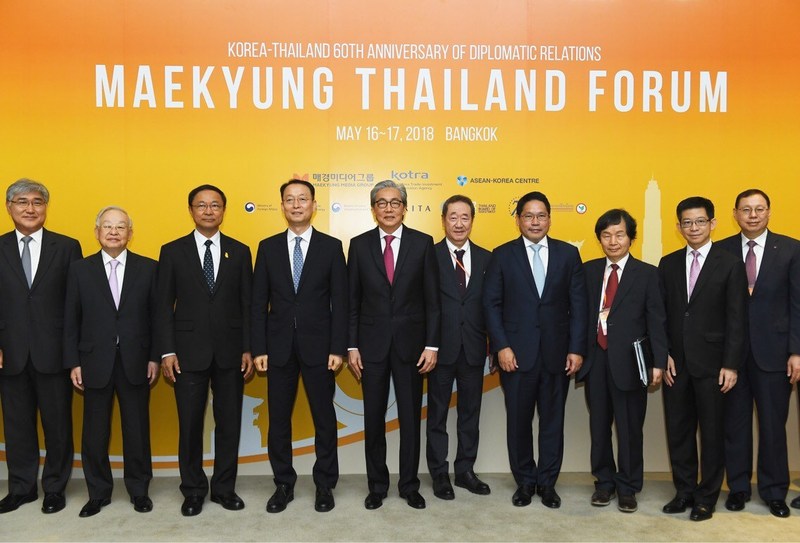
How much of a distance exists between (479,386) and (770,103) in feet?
10.3

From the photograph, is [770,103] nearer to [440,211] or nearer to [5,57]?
[440,211]

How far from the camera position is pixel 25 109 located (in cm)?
455

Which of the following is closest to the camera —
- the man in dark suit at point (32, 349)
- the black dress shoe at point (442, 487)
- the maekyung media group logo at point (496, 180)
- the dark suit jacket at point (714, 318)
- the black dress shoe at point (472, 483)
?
the dark suit jacket at point (714, 318)

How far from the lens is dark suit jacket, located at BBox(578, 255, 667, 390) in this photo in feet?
12.2

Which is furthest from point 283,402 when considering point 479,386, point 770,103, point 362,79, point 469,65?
point 770,103

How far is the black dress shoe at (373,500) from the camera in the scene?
3865 mm

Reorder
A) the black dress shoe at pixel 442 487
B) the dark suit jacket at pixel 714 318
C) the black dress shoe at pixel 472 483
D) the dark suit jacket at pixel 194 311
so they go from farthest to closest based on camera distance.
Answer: the black dress shoe at pixel 472 483 < the black dress shoe at pixel 442 487 < the dark suit jacket at pixel 194 311 < the dark suit jacket at pixel 714 318

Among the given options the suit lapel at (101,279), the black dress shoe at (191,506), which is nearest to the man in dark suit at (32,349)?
the suit lapel at (101,279)

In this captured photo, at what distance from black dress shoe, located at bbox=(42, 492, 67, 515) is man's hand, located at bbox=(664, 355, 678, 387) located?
3854 millimetres

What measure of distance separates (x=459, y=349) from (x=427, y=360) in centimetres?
30

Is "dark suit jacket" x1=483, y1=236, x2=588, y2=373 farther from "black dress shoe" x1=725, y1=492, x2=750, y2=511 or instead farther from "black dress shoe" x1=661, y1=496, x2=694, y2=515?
"black dress shoe" x1=725, y1=492, x2=750, y2=511

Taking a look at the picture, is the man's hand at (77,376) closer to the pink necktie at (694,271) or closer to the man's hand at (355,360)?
the man's hand at (355,360)

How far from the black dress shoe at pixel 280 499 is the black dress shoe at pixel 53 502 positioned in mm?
1302

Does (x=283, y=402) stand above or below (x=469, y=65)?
below
